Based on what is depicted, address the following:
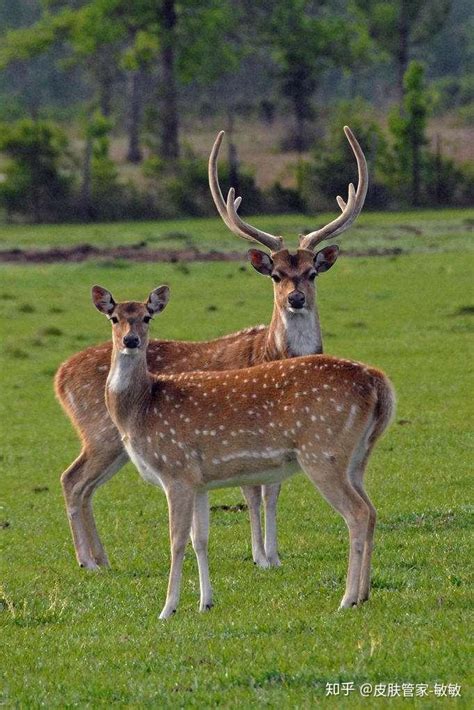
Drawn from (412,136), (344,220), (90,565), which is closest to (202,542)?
(90,565)

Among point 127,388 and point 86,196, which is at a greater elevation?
point 127,388

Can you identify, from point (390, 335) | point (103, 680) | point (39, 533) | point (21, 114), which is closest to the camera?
point (103, 680)

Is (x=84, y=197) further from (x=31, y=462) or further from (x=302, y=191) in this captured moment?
(x=31, y=462)

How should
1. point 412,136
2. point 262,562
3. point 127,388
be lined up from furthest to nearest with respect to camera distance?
point 412,136
point 262,562
point 127,388

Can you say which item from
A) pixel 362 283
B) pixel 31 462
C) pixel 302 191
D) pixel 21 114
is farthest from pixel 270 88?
pixel 31 462

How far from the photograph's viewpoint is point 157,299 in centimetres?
823

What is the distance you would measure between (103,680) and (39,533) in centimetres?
414

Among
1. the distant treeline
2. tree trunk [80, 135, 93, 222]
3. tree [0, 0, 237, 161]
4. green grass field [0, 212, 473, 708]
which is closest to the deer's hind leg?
green grass field [0, 212, 473, 708]

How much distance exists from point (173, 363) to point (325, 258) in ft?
4.06

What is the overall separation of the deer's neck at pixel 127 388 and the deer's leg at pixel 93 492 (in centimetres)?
128

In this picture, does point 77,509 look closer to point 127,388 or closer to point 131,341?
point 127,388

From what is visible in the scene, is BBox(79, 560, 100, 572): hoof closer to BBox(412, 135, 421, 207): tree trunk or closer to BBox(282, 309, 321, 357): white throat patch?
BBox(282, 309, 321, 357): white throat patch

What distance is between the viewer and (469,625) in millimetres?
6551

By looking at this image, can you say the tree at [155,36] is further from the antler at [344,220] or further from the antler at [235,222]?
the antler at [344,220]
